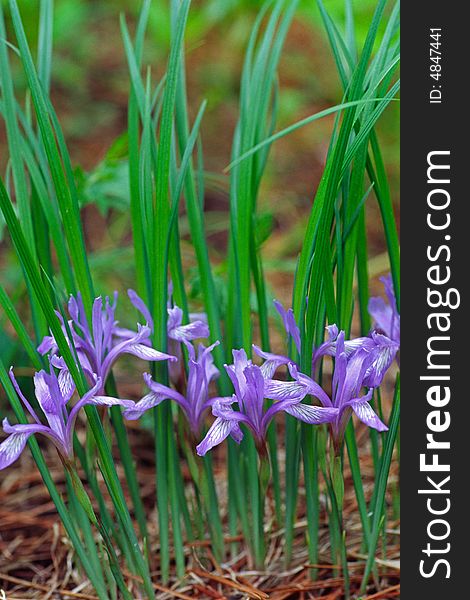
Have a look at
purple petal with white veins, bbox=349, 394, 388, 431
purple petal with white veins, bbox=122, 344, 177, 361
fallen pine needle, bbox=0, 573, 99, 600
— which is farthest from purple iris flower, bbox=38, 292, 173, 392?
fallen pine needle, bbox=0, 573, 99, 600

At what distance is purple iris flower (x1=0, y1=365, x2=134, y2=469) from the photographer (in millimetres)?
836

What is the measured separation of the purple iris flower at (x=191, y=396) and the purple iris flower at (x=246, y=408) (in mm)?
43

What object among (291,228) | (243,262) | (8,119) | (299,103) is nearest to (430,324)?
(243,262)

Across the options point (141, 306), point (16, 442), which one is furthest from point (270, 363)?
point (16, 442)

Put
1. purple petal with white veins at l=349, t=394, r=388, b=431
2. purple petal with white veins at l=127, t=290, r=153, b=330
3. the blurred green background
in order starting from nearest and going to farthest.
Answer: purple petal with white veins at l=349, t=394, r=388, b=431 < purple petal with white veins at l=127, t=290, r=153, b=330 < the blurred green background

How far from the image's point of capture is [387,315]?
1010 mm

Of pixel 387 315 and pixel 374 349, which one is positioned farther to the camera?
pixel 387 315

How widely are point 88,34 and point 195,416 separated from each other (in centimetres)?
221

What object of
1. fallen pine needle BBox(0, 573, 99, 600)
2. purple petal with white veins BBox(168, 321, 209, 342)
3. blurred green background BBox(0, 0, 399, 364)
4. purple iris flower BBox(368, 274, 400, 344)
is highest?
blurred green background BBox(0, 0, 399, 364)

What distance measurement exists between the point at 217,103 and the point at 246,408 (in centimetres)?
174

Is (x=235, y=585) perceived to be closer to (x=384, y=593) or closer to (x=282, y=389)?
(x=384, y=593)

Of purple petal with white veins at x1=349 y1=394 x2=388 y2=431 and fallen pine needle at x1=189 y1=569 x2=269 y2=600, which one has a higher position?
purple petal with white veins at x1=349 y1=394 x2=388 y2=431

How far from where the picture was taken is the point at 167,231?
910 mm

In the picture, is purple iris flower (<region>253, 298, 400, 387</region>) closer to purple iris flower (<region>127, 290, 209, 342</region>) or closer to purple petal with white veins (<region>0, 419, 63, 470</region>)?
purple iris flower (<region>127, 290, 209, 342</region>)
